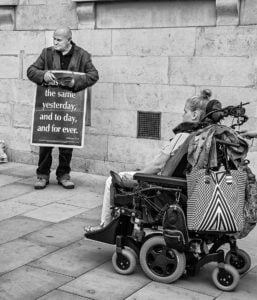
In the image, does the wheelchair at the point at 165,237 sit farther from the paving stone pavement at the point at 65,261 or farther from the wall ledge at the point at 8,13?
the wall ledge at the point at 8,13

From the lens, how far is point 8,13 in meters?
9.56

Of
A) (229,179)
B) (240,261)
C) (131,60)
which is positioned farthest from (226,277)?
(131,60)

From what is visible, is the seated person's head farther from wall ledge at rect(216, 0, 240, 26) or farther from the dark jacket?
the dark jacket

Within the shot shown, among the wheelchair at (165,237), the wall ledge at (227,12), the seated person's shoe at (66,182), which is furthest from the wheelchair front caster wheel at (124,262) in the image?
the wall ledge at (227,12)

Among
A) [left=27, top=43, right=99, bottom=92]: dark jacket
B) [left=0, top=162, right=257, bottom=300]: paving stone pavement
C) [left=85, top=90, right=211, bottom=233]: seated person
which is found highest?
[left=27, top=43, right=99, bottom=92]: dark jacket

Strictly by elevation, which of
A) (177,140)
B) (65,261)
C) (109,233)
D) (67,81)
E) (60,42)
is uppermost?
(60,42)

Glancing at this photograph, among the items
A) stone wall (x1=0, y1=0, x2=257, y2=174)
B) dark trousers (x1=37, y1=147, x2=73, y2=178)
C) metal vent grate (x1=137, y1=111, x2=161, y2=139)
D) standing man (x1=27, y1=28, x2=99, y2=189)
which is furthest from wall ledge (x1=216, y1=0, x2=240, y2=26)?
dark trousers (x1=37, y1=147, x2=73, y2=178)

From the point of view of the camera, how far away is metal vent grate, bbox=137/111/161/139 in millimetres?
8586

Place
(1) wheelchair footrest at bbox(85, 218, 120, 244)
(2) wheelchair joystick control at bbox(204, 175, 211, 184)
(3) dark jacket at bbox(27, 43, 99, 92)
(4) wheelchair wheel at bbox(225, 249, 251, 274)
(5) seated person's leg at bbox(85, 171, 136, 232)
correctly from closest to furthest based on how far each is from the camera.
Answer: (2) wheelchair joystick control at bbox(204, 175, 211, 184) → (4) wheelchair wheel at bbox(225, 249, 251, 274) → (1) wheelchair footrest at bbox(85, 218, 120, 244) → (5) seated person's leg at bbox(85, 171, 136, 232) → (3) dark jacket at bbox(27, 43, 99, 92)

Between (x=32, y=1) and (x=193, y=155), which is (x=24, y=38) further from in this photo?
(x=193, y=155)

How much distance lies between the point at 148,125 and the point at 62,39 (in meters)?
1.61

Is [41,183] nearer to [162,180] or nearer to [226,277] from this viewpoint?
[162,180]

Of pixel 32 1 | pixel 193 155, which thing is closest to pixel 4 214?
pixel 193 155

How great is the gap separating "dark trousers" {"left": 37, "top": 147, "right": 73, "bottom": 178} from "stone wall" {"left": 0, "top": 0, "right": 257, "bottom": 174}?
80 centimetres
